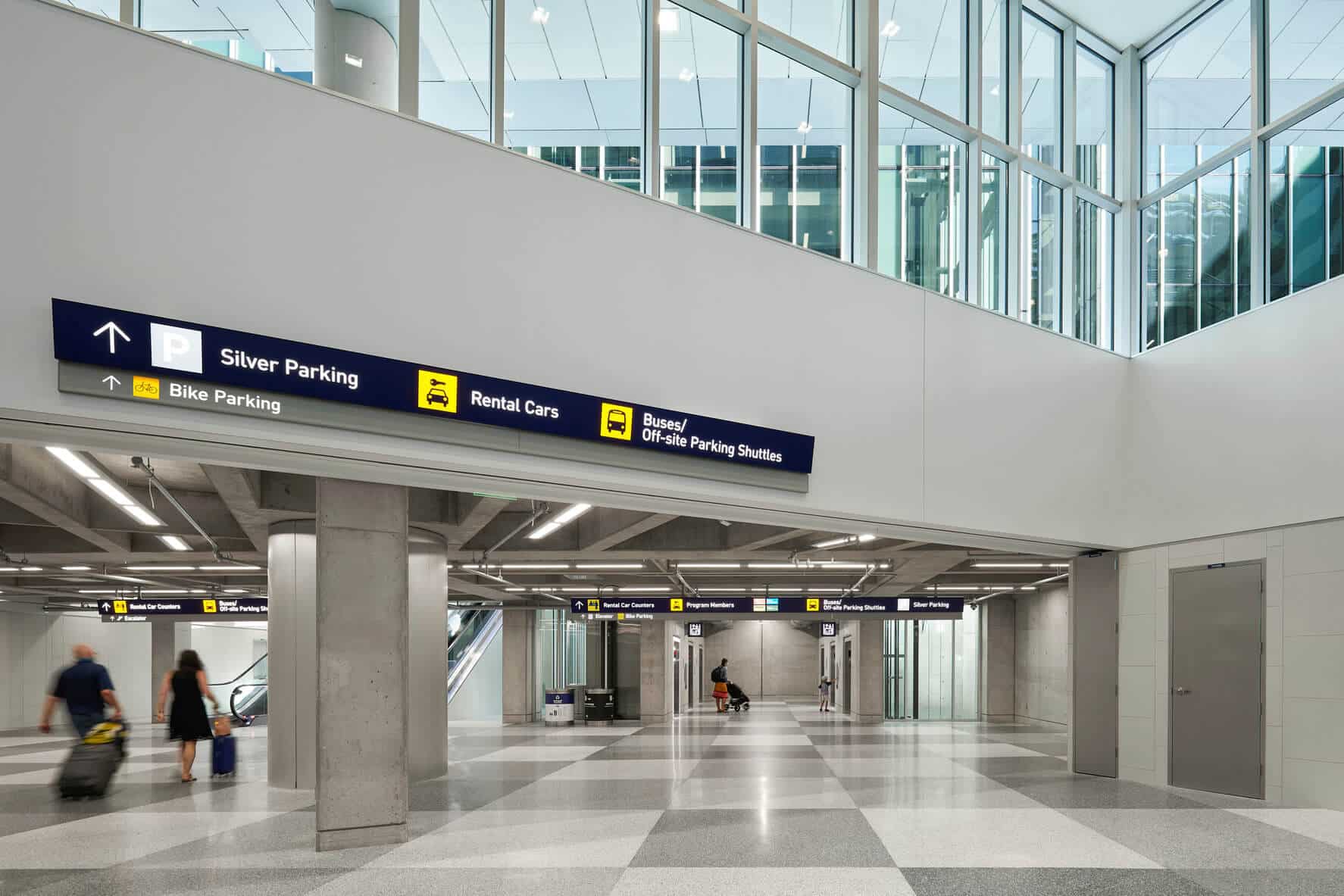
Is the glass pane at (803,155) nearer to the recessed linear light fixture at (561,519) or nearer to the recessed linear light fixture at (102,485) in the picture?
the recessed linear light fixture at (561,519)

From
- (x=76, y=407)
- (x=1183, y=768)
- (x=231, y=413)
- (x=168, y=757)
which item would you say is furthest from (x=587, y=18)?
(x=168, y=757)

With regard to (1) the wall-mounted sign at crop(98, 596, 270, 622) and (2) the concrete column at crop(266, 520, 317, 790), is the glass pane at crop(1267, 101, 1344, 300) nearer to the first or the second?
(2) the concrete column at crop(266, 520, 317, 790)

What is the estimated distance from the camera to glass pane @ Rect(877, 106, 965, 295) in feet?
44.2

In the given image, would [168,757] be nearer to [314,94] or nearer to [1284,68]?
[314,94]

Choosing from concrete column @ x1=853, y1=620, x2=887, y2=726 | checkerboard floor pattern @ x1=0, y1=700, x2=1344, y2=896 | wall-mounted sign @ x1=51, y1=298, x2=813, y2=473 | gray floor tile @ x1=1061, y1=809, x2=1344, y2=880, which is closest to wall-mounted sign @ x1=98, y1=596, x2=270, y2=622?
checkerboard floor pattern @ x1=0, y1=700, x2=1344, y2=896

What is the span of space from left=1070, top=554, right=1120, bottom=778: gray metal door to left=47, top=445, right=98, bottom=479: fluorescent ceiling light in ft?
44.7

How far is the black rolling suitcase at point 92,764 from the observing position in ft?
43.9

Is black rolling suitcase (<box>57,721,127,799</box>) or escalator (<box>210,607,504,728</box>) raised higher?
black rolling suitcase (<box>57,721,127,799</box>)

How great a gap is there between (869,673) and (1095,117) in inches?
769

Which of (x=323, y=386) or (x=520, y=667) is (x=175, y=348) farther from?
(x=520, y=667)

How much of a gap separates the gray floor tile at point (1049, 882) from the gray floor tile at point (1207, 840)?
673 mm

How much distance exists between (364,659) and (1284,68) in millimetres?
14094

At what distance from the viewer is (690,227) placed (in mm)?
10766

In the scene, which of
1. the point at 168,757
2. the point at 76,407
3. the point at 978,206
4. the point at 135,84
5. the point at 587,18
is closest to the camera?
the point at 76,407
